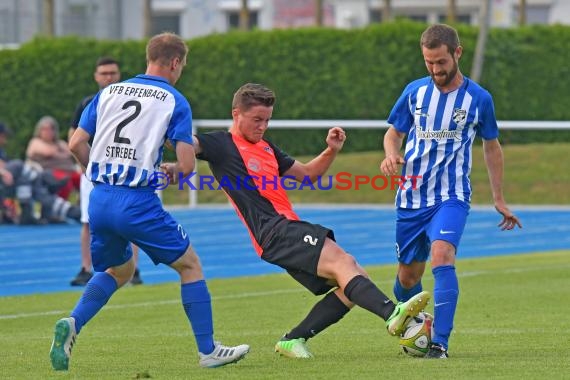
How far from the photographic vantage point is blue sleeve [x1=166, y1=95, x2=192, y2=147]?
7.67m

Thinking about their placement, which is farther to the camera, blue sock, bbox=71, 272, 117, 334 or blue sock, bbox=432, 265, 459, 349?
blue sock, bbox=432, 265, 459, 349

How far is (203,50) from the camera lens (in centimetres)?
3005

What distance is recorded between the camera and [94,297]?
8070 mm

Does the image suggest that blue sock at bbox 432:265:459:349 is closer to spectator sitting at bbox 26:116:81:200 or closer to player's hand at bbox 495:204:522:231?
player's hand at bbox 495:204:522:231

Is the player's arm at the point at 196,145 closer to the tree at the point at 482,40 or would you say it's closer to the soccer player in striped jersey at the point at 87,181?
the soccer player in striped jersey at the point at 87,181

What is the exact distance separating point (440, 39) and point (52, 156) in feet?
51.7

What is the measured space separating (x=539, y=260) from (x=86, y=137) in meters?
9.22

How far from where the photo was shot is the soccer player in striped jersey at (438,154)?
839 cm

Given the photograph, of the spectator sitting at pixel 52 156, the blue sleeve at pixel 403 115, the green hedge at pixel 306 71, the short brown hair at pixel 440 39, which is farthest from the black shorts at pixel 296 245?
the green hedge at pixel 306 71

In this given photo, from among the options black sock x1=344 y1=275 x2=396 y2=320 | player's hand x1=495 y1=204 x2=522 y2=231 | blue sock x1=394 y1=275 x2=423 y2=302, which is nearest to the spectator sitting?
blue sock x1=394 y1=275 x2=423 y2=302

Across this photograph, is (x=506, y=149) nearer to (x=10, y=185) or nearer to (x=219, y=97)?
(x=219, y=97)

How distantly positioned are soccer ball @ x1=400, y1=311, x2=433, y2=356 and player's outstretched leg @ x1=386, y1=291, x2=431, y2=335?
0.43 feet

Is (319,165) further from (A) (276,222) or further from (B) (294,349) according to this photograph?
(B) (294,349)

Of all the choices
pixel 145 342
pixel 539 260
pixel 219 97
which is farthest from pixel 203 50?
pixel 145 342
